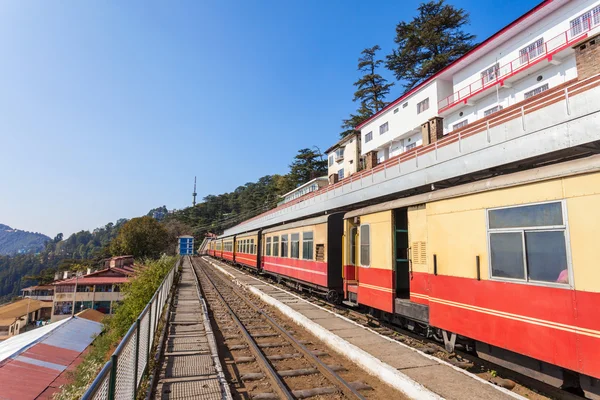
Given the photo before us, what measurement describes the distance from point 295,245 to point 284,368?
8829 millimetres

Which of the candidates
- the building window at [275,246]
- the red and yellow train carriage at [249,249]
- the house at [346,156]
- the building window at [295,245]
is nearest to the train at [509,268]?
the building window at [295,245]

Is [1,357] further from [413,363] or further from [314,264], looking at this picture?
[413,363]

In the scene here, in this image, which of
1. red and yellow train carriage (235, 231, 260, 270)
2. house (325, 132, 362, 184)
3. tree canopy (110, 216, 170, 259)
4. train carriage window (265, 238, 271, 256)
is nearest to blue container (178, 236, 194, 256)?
tree canopy (110, 216, 170, 259)

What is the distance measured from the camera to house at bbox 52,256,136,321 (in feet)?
139

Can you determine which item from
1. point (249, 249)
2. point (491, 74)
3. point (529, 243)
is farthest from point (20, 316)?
point (491, 74)

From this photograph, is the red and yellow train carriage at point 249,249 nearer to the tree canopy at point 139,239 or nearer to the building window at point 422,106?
the building window at point 422,106

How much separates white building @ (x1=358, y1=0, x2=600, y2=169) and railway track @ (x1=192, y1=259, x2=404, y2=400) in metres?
11.7

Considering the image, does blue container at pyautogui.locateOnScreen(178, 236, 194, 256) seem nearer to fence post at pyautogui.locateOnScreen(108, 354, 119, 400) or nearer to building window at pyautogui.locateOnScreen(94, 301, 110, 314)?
building window at pyautogui.locateOnScreen(94, 301, 110, 314)

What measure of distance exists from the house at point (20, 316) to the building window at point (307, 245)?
4219cm

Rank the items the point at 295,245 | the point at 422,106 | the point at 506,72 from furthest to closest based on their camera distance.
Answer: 1. the point at 422,106
2. the point at 506,72
3. the point at 295,245

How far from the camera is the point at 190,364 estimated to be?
6758mm

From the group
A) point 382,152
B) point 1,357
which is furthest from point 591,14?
point 1,357

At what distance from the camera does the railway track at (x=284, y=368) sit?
5566 millimetres

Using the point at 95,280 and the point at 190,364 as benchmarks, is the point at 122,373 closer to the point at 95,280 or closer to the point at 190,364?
the point at 190,364
